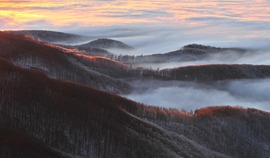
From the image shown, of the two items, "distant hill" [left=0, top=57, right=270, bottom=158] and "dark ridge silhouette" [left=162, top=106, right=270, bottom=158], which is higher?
"distant hill" [left=0, top=57, right=270, bottom=158]

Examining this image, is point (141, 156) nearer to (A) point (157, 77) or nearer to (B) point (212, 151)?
(B) point (212, 151)

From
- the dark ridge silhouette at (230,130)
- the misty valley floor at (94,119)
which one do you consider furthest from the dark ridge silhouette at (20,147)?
the dark ridge silhouette at (230,130)

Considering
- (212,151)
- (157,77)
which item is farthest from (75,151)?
(157,77)

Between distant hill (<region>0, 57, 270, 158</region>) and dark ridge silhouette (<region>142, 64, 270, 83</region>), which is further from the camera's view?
dark ridge silhouette (<region>142, 64, 270, 83</region>)

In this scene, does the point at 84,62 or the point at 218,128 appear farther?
the point at 84,62

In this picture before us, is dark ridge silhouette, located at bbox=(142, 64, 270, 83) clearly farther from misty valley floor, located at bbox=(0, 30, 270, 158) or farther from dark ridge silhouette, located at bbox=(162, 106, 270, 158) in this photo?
dark ridge silhouette, located at bbox=(162, 106, 270, 158)

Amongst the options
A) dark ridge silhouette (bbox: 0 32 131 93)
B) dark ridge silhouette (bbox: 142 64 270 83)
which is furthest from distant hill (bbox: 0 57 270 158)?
dark ridge silhouette (bbox: 142 64 270 83)
